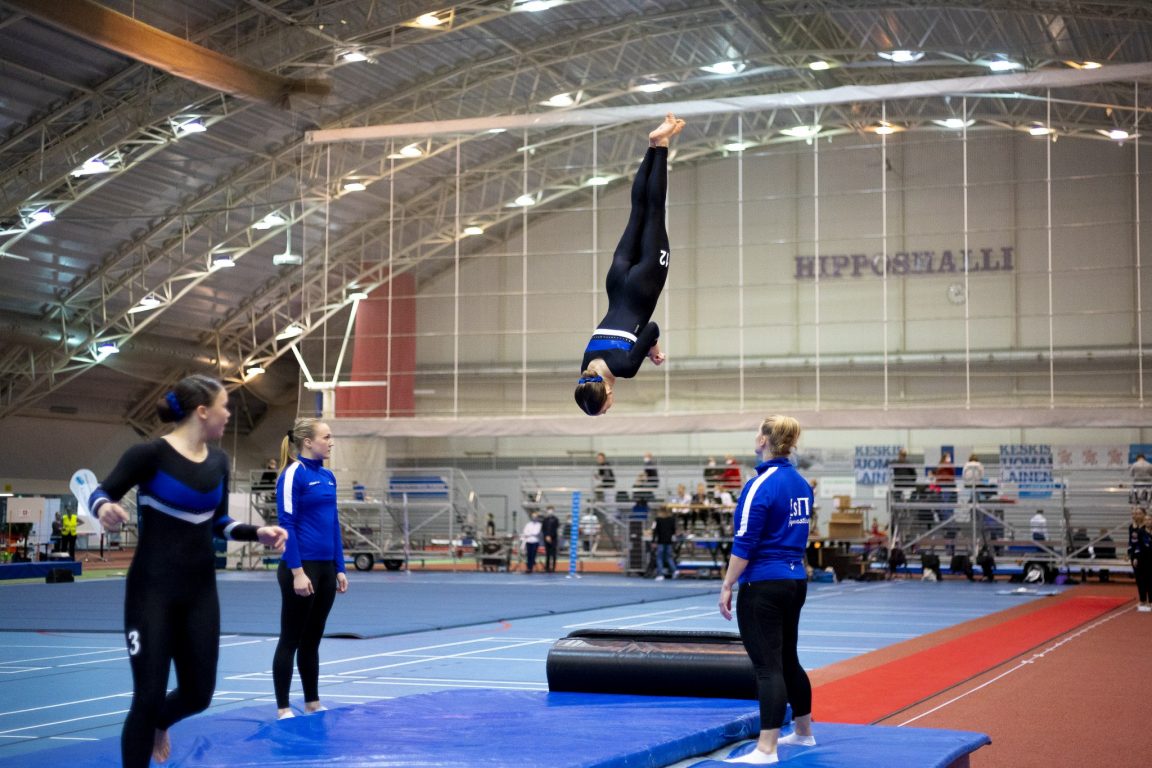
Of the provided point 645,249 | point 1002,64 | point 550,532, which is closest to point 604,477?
point 550,532

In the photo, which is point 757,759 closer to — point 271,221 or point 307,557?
point 307,557

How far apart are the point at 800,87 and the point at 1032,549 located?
13.8 m

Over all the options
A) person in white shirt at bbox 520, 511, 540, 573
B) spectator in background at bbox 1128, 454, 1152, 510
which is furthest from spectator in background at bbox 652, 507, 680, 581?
spectator in background at bbox 1128, 454, 1152, 510

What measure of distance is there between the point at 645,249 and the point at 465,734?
10.6 feet

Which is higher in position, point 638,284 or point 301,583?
point 638,284

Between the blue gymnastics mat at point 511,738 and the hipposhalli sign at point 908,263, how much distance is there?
2753 cm

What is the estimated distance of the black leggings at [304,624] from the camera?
23.6 ft

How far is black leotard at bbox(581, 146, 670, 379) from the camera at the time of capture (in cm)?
755

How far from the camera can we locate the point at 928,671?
33.8 ft

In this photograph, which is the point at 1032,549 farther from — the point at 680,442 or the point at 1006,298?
the point at 680,442

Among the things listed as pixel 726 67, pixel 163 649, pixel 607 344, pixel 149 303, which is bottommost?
pixel 163 649

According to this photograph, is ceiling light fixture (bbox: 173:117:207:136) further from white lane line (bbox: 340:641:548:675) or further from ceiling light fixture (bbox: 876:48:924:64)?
white lane line (bbox: 340:641:548:675)

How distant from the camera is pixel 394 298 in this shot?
114 feet

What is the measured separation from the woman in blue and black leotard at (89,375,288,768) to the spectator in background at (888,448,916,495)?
20.8 meters
